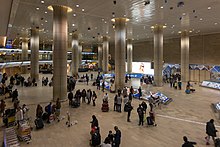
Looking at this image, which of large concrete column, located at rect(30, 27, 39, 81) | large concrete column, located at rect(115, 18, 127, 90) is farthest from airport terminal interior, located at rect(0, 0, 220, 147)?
large concrete column, located at rect(115, 18, 127, 90)

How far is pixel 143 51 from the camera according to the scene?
44.7 m

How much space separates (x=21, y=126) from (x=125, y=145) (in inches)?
174

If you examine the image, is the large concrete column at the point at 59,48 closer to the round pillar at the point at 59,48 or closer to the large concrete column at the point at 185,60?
the round pillar at the point at 59,48

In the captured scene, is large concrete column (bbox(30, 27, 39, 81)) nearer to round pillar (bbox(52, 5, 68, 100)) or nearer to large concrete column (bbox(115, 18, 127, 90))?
round pillar (bbox(52, 5, 68, 100))

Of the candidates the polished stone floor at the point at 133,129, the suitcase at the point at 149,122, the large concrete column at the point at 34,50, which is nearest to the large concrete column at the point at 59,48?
the polished stone floor at the point at 133,129

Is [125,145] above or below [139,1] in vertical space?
below

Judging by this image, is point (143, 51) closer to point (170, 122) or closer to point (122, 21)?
point (122, 21)

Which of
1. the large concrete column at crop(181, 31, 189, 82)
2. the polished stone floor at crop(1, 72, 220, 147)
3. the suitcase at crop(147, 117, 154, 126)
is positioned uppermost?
the large concrete column at crop(181, 31, 189, 82)

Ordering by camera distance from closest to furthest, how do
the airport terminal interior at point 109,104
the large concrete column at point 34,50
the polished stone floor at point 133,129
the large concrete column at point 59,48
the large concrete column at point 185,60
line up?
the polished stone floor at point 133,129 < the airport terminal interior at point 109,104 < the large concrete column at point 59,48 < the large concrete column at point 34,50 < the large concrete column at point 185,60

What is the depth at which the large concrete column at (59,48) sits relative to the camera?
1382 cm

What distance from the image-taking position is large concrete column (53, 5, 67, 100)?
13820mm

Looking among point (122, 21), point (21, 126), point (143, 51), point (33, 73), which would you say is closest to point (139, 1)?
point (122, 21)

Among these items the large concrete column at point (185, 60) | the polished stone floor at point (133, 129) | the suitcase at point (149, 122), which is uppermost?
the large concrete column at point (185, 60)

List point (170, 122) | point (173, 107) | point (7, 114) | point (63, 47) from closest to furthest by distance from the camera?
point (7, 114), point (170, 122), point (173, 107), point (63, 47)
